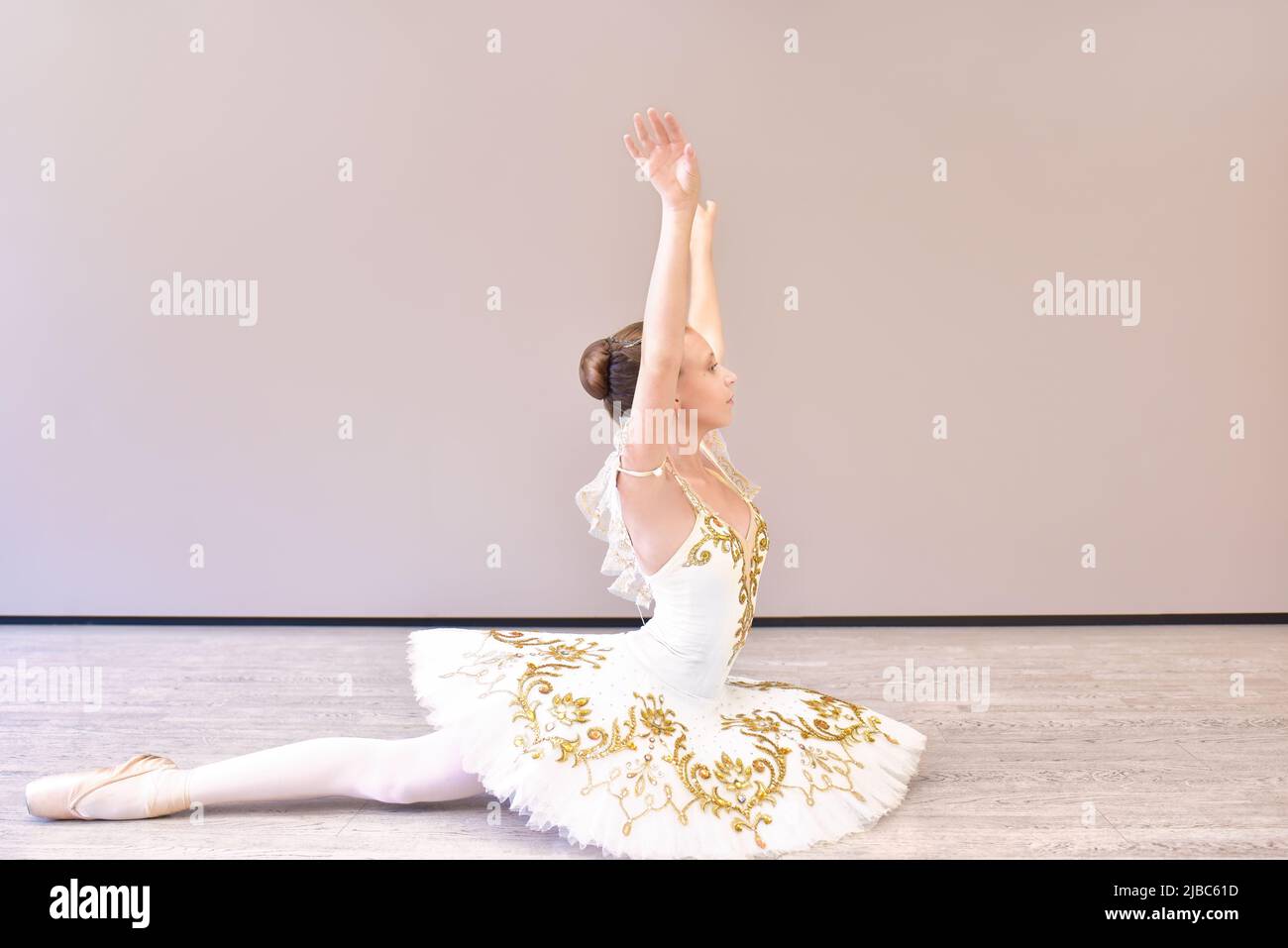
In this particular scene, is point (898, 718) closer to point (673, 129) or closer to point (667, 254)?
point (667, 254)

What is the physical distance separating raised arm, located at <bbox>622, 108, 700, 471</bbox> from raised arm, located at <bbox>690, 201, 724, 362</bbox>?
1.87 ft

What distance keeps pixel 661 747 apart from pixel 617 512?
0.46 meters

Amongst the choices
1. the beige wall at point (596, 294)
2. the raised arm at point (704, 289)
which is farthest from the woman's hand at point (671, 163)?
the beige wall at point (596, 294)

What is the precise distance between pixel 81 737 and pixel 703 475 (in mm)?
1772

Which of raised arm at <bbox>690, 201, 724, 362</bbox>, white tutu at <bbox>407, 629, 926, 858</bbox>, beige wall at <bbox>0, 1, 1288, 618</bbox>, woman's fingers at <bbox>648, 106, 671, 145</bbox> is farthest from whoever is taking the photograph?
beige wall at <bbox>0, 1, 1288, 618</bbox>

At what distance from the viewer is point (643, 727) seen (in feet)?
6.79

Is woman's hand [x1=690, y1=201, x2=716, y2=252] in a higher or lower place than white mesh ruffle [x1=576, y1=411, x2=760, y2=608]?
higher

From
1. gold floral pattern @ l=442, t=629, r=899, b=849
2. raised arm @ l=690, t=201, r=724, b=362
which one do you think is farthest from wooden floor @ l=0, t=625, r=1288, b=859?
raised arm @ l=690, t=201, r=724, b=362

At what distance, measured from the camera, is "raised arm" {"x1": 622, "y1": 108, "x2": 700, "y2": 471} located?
1806mm

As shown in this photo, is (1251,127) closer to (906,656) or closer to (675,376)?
(906,656)

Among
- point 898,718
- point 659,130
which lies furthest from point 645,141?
point 898,718

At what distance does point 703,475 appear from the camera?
228cm

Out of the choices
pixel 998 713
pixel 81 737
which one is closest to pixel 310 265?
pixel 81 737

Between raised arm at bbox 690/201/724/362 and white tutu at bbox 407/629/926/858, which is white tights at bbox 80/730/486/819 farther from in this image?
raised arm at bbox 690/201/724/362
